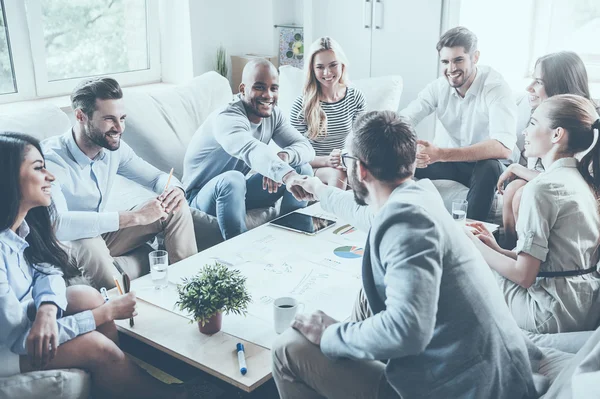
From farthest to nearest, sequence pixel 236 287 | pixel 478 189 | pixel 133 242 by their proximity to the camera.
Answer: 1. pixel 478 189
2. pixel 133 242
3. pixel 236 287

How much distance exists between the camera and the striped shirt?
137 inches

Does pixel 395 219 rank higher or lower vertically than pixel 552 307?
higher

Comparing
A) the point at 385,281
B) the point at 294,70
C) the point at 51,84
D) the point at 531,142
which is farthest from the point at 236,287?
the point at 51,84

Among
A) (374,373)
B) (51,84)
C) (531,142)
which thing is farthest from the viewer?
(51,84)

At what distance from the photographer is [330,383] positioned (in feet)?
4.91

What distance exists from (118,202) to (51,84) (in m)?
1.29

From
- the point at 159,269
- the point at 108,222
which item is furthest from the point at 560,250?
the point at 108,222

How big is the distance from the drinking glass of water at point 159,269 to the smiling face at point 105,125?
25.2 inches

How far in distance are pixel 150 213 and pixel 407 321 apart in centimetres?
144

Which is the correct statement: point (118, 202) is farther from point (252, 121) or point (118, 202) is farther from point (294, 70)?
point (294, 70)

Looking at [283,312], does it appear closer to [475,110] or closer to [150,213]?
[150,213]

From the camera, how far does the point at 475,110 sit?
340 cm

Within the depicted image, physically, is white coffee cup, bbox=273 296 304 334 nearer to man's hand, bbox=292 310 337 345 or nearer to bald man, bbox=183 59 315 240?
man's hand, bbox=292 310 337 345

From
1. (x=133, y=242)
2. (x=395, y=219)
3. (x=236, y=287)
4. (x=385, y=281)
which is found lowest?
(x=133, y=242)
